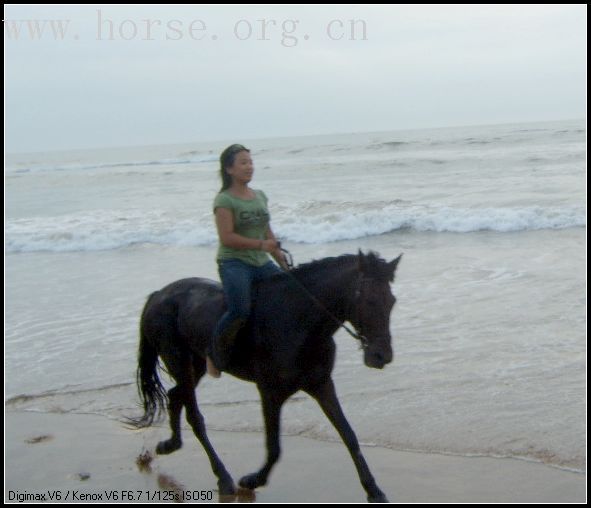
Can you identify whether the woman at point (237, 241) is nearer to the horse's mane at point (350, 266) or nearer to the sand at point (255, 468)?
the horse's mane at point (350, 266)

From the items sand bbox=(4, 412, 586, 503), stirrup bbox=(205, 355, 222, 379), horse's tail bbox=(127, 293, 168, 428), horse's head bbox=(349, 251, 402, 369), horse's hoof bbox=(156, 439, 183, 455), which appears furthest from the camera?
horse's tail bbox=(127, 293, 168, 428)

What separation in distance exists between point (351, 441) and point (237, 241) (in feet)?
4.25

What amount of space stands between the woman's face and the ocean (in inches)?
90.0

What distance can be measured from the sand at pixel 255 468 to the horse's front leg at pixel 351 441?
0.35 m

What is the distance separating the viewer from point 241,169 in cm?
482

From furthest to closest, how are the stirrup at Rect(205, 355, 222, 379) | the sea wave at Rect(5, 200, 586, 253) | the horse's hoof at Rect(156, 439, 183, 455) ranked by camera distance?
1. the sea wave at Rect(5, 200, 586, 253)
2. the horse's hoof at Rect(156, 439, 183, 455)
3. the stirrup at Rect(205, 355, 222, 379)

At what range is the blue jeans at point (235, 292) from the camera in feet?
15.9

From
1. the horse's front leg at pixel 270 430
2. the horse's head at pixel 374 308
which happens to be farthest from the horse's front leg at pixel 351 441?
the horse's head at pixel 374 308

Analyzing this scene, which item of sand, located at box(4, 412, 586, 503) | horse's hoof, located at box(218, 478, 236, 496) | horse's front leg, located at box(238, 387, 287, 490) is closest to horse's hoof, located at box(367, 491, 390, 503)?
sand, located at box(4, 412, 586, 503)

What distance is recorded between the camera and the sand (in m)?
4.97

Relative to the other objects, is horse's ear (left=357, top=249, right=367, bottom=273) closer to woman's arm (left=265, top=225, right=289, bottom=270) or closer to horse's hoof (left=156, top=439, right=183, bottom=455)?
woman's arm (left=265, top=225, right=289, bottom=270)

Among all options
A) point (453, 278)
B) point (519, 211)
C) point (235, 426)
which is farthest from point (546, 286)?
point (519, 211)

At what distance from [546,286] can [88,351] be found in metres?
5.83

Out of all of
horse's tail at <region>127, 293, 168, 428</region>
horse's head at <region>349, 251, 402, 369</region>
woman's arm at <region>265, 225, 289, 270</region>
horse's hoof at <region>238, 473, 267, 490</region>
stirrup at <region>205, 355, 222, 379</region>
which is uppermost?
woman's arm at <region>265, 225, 289, 270</region>
